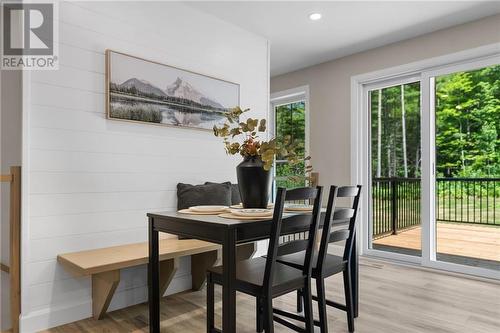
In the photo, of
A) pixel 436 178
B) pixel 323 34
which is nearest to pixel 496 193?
pixel 436 178

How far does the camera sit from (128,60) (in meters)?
2.72

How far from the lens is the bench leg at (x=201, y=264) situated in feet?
9.73

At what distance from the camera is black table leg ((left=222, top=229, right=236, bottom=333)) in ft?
5.37

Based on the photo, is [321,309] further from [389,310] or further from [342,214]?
[389,310]

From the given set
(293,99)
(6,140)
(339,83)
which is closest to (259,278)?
(6,140)

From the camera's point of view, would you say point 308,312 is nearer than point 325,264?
Yes

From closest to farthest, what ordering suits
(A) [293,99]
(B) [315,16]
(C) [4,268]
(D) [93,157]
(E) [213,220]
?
(E) [213,220] → (D) [93,157] → (C) [4,268] → (B) [315,16] → (A) [293,99]

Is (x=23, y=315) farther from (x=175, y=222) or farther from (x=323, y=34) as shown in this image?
(x=323, y=34)

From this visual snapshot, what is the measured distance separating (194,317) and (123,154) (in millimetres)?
1350

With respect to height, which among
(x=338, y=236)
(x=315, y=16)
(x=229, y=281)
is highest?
(x=315, y=16)

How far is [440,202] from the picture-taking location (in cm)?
386

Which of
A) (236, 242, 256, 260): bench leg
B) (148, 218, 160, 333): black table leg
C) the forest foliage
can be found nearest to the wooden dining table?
(148, 218, 160, 333): black table leg

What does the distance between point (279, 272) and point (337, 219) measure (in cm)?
51

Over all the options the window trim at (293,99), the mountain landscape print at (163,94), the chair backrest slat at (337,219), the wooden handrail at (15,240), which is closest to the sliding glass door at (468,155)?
the window trim at (293,99)
